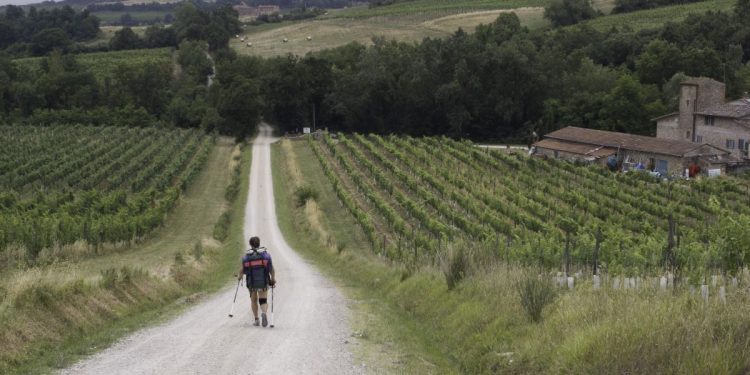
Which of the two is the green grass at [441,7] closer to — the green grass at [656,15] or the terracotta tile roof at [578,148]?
the green grass at [656,15]

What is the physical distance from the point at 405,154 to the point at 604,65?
131 feet

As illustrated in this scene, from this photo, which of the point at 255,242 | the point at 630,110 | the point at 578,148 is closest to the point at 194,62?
the point at 630,110

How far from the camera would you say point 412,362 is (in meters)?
11.2

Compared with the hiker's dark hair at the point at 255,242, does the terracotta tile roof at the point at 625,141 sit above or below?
below

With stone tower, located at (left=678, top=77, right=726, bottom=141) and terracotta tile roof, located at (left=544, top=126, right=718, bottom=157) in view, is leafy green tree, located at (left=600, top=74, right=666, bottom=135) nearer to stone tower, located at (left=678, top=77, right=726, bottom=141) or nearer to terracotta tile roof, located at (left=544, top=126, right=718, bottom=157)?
terracotta tile roof, located at (left=544, top=126, right=718, bottom=157)

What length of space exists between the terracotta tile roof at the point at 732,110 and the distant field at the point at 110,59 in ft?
242

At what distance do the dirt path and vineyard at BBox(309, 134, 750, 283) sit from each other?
603cm

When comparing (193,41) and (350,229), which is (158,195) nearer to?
(350,229)

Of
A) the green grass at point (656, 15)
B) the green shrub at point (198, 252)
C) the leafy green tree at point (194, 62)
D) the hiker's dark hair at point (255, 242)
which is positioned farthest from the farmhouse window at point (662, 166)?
the leafy green tree at point (194, 62)

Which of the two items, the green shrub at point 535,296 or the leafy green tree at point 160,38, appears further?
the leafy green tree at point 160,38

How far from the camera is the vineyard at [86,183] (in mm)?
29078

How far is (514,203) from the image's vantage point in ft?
143

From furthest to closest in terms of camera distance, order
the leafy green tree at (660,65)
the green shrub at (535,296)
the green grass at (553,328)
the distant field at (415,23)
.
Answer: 1. the distant field at (415,23)
2. the leafy green tree at (660,65)
3. the green shrub at (535,296)
4. the green grass at (553,328)

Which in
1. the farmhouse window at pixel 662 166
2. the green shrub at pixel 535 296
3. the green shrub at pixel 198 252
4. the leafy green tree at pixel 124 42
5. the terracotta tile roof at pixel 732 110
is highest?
the green shrub at pixel 535 296
